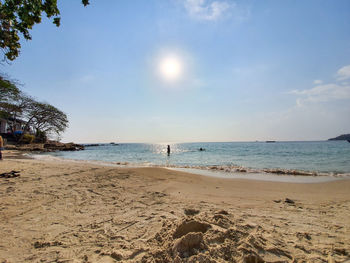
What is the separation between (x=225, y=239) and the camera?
2141 millimetres

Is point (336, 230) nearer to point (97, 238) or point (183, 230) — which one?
point (183, 230)

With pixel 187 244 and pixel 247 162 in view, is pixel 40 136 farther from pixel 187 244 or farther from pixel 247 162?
pixel 187 244

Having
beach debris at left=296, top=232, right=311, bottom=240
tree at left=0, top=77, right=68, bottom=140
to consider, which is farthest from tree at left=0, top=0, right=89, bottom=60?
tree at left=0, top=77, right=68, bottom=140

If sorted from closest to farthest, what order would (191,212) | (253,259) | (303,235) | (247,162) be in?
(253,259) → (303,235) → (191,212) → (247,162)

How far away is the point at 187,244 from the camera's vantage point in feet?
6.68

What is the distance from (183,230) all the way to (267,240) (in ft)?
3.63

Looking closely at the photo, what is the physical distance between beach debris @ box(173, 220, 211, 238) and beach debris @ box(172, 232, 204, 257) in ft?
0.86

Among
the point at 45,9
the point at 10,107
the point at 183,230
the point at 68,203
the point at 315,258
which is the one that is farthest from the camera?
the point at 10,107

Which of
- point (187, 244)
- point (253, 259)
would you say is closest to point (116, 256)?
point (187, 244)

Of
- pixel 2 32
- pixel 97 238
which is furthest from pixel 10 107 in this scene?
pixel 97 238

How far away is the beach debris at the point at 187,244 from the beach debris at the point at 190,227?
264 mm

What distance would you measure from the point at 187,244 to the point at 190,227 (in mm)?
382

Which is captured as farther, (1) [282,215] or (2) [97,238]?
(1) [282,215]

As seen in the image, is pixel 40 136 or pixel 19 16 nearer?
pixel 19 16
